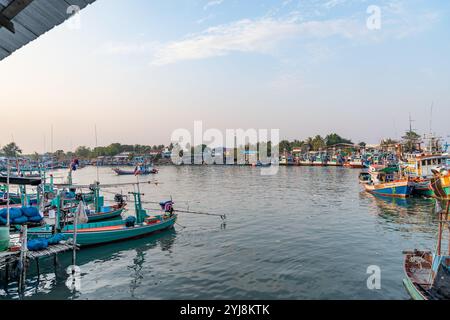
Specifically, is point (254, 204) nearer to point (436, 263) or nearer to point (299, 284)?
point (299, 284)

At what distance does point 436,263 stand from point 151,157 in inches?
7678

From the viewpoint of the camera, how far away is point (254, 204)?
44.0m

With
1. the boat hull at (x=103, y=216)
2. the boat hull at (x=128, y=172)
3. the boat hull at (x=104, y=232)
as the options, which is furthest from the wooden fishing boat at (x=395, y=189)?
the boat hull at (x=128, y=172)

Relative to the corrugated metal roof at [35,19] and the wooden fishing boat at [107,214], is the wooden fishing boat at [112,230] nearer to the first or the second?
the wooden fishing boat at [107,214]

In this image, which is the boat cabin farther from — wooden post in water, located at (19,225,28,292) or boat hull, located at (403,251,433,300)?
wooden post in water, located at (19,225,28,292)

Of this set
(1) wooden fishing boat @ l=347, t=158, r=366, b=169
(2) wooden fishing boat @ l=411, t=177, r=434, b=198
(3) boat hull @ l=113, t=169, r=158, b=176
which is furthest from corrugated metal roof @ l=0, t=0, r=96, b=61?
(1) wooden fishing boat @ l=347, t=158, r=366, b=169

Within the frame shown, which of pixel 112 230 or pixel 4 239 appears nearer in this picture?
pixel 4 239

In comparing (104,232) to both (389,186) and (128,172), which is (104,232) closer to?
(389,186)

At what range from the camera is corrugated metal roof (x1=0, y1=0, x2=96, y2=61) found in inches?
207

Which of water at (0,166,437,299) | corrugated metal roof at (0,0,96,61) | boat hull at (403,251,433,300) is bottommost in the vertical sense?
water at (0,166,437,299)

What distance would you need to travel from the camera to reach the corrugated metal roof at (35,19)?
5.25 meters

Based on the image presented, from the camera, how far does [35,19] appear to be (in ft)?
18.7

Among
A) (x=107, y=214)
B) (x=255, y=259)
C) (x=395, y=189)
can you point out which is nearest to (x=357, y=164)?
(x=395, y=189)

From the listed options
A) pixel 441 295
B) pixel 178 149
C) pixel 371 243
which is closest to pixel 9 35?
pixel 441 295
